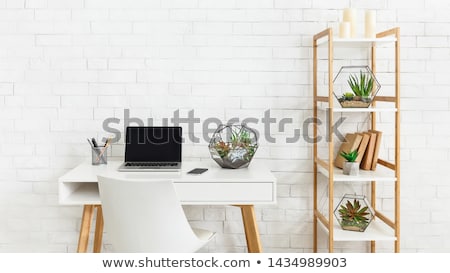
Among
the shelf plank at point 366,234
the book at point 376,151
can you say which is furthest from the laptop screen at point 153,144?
the book at point 376,151

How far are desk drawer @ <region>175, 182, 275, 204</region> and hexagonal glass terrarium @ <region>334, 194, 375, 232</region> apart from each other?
22.2 inches

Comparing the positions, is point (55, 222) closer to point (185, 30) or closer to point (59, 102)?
point (59, 102)

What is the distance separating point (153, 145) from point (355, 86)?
3.62 feet

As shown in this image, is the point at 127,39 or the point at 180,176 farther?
the point at 127,39

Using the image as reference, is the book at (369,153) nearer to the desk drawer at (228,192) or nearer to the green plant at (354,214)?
the green plant at (354,214)

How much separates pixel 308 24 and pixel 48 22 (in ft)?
4.73

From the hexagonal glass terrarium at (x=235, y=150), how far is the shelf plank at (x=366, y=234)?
580mm

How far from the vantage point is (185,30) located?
10.9ft

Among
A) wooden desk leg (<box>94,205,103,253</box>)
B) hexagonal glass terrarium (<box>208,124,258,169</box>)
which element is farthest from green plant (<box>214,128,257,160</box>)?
wooden desk leg (<box>94,205,103,253</box>)

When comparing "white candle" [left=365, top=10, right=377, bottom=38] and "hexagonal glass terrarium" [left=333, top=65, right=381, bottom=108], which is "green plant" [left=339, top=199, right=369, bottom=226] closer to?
"hexagonal glass terrarium" [left=333, top=65, right=381, bottom=108]

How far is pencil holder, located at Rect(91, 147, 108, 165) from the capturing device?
317cm

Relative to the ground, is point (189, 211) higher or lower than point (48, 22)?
lower

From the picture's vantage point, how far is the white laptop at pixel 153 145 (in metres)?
3.17

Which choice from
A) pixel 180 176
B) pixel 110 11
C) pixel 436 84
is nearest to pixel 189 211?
pixel 180 176
